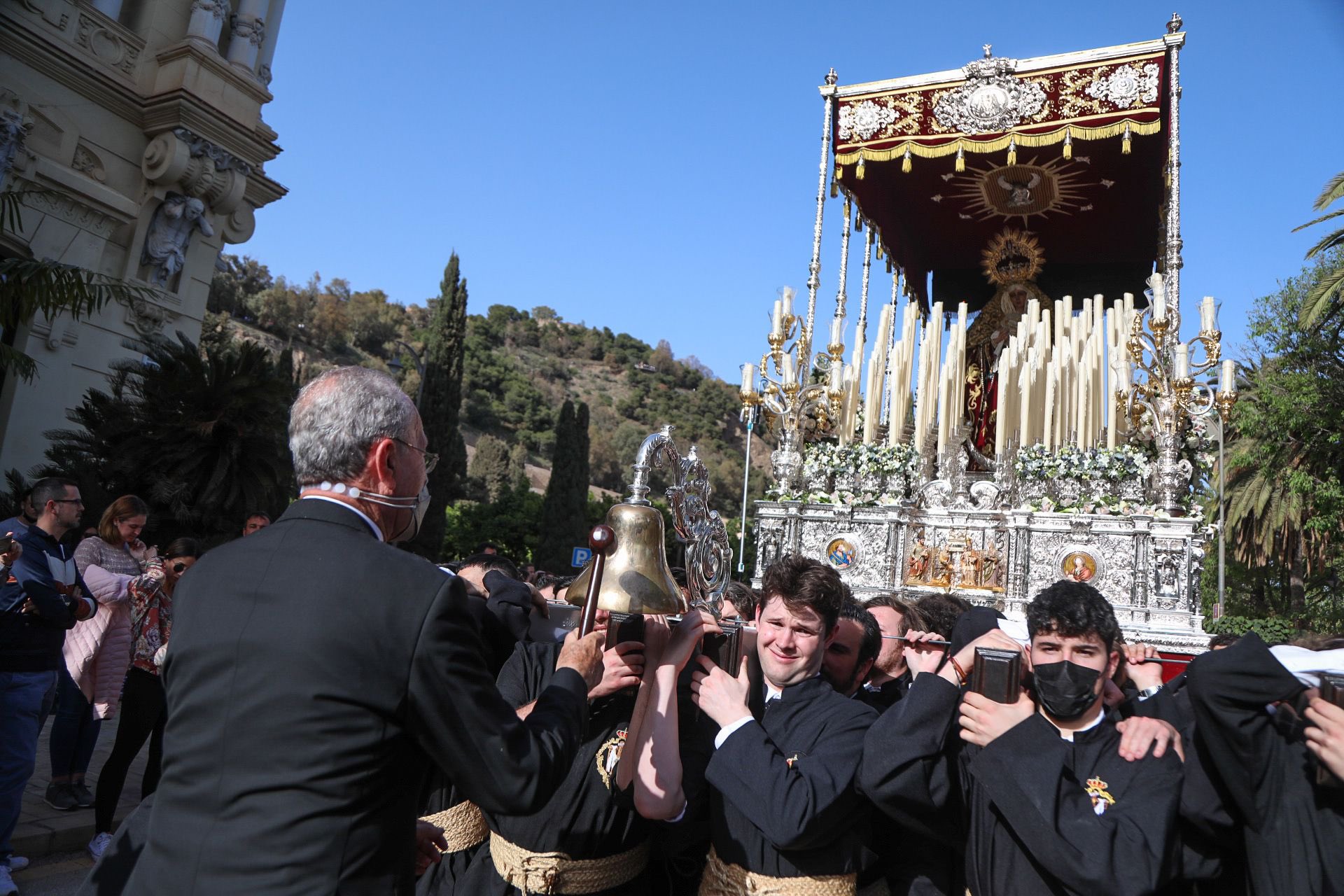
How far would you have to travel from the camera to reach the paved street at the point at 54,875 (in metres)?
4.60

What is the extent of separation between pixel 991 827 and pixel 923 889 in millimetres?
431

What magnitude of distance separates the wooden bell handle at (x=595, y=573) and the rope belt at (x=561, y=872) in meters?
0.99

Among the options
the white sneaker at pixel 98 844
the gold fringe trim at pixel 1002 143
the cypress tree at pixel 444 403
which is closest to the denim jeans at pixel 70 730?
the white sneaker at pixel 98 844

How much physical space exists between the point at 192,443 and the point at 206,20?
659cm

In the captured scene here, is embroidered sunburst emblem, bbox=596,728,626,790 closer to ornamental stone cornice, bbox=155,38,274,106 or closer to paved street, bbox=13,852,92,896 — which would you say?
paved street, bbox=13,852,92,896

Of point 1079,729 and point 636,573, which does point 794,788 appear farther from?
point 1079,729

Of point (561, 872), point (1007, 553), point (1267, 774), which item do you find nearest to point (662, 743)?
point (561, 872)

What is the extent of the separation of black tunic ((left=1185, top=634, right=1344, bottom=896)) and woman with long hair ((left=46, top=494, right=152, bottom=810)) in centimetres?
569

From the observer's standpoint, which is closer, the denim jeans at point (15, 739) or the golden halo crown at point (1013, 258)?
the denim jeans at point (15, 739)

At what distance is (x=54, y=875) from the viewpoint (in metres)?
4.80

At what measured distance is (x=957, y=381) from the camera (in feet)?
38.9

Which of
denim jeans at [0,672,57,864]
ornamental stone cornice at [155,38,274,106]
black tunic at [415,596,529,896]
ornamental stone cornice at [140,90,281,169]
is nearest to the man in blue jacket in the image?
denim jeans at [0,672,57,864]

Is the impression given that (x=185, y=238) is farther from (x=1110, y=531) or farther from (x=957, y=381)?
(x=1110, y=531)

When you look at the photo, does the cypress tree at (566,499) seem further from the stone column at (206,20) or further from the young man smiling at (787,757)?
the young man smiling at (787,757)
